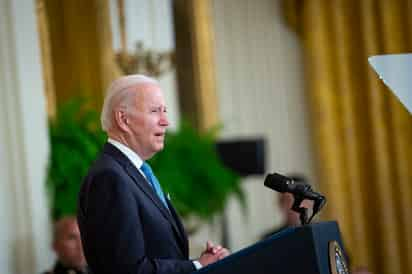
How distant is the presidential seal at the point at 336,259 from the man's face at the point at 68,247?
8.24ft

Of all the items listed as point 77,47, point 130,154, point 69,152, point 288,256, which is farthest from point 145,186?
point 77,47

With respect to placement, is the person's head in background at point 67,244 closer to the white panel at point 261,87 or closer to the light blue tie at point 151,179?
the light blue tie at point 151,179

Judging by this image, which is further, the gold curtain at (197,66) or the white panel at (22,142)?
the gold curtain at (197,66)

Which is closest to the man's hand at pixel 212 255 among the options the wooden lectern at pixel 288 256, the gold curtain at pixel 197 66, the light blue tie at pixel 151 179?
the wooden lectern at pixel 288 256

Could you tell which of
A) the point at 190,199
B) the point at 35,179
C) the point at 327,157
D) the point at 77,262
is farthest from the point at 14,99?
the point at 327,157

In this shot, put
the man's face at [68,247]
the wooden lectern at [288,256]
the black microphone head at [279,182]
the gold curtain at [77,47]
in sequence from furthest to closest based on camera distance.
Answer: the gold curtain at [77,47] → the man's face at [68,247] → the black microphone head at [279,182] → the wooden lectern at [288,256]

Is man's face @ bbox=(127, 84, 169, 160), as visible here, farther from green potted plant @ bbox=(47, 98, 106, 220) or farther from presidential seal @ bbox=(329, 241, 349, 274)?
green potted plant @ bbox=(47, 98, 106, 220)

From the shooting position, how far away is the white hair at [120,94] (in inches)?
115

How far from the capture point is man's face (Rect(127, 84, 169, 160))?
2.89 metres

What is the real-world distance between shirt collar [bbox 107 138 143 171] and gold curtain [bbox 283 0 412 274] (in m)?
4.83

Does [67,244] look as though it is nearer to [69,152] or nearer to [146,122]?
[69,152]

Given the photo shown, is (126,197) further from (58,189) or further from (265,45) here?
(265,45)

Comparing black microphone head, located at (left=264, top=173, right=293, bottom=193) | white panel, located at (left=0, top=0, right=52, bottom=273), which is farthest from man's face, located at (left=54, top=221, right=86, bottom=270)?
black microphone head, located at (left=264, top=173, right=293, bottom=193)

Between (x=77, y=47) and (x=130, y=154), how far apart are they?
4.50 meters
